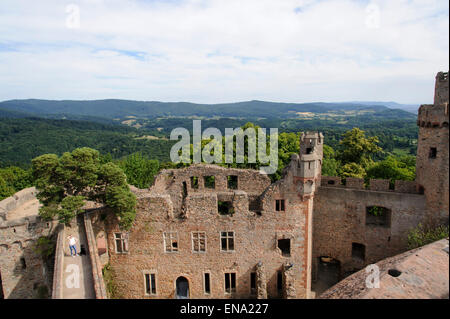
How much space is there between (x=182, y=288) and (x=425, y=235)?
1840 cm

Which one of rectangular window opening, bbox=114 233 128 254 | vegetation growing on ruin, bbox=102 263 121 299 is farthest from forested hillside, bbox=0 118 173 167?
rectangular window opening, bbox=114 233 128 254

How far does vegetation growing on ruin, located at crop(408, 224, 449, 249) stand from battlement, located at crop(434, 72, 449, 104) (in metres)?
9.07

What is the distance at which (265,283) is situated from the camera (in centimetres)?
2264

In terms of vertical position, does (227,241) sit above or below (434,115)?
below

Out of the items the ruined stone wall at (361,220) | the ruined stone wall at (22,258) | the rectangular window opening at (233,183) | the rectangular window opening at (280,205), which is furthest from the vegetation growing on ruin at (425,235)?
the ruined stone wall at (22,258)

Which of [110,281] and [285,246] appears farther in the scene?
[285,246]

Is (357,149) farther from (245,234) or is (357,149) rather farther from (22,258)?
(22,258)

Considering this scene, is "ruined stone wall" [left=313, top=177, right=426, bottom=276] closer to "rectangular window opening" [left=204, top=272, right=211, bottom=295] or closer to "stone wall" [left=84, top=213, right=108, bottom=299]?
"rectangular window opening" [left=204, top=272, right=211, bottom=295]

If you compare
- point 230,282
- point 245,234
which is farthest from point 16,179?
point 245,234

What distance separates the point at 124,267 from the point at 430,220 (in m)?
23.1

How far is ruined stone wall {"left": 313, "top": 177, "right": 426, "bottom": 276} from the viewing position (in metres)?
23.2

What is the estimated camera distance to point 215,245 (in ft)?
76.4

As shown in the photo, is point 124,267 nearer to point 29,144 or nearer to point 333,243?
point 333,243

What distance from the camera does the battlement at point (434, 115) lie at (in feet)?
Answer: 67.8
